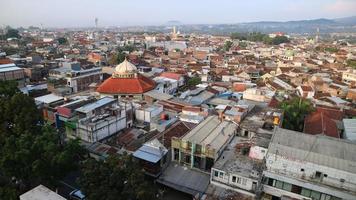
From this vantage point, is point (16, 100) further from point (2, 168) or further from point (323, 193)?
point (323, 193)

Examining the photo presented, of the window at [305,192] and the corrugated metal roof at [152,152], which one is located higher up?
the corrugated metal roof at [152,152]

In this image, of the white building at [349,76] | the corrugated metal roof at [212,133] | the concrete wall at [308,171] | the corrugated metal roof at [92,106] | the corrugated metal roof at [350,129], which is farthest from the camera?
the white building at [349,76]

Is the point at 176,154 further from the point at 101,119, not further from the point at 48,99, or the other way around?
the point at 48,99

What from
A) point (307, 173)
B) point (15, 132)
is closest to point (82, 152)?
point (15, 132)

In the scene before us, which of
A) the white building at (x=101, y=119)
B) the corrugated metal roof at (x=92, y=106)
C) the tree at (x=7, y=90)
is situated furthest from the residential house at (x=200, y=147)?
the tree at (x=7, y=90)

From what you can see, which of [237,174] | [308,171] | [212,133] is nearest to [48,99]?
[212,133]

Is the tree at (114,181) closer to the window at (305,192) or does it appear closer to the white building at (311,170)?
the white building at (311,170)
